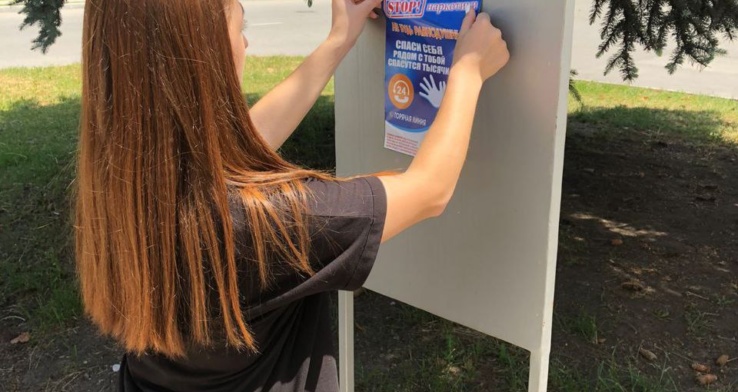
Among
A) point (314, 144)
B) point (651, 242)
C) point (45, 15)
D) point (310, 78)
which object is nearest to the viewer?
point (310, 78)

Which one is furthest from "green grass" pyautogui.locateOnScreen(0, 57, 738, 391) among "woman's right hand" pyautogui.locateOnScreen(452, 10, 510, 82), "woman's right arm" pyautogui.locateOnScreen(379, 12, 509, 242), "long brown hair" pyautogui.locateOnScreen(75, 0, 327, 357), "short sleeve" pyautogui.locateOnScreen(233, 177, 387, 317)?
"woman's right hand" pyautogui.locateOnScreen(452, 10, 510, 82)

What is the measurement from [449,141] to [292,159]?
12.5 ft

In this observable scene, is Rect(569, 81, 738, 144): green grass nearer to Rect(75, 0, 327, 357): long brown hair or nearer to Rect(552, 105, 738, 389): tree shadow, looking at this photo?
Rect(552, 105, 738, 389): tree shadow

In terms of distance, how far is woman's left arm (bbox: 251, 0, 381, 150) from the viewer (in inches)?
64.2

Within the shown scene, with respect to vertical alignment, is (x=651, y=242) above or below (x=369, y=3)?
below

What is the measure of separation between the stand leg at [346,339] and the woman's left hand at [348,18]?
822mm

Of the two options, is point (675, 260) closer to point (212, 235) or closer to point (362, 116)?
point (362, 116)

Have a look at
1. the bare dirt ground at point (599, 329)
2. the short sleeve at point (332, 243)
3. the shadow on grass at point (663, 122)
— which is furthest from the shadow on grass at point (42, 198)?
the shadow on grass at point (663, 122)

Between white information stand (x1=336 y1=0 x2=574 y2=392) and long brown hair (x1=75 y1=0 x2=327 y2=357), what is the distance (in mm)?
568

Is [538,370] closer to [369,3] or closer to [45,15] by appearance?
[369,3]

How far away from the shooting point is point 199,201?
3.46 ft

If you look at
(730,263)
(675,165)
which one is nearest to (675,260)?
(730,263)

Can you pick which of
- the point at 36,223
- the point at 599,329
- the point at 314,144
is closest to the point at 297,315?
the point at 599,329

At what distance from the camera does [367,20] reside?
1.72 meters
